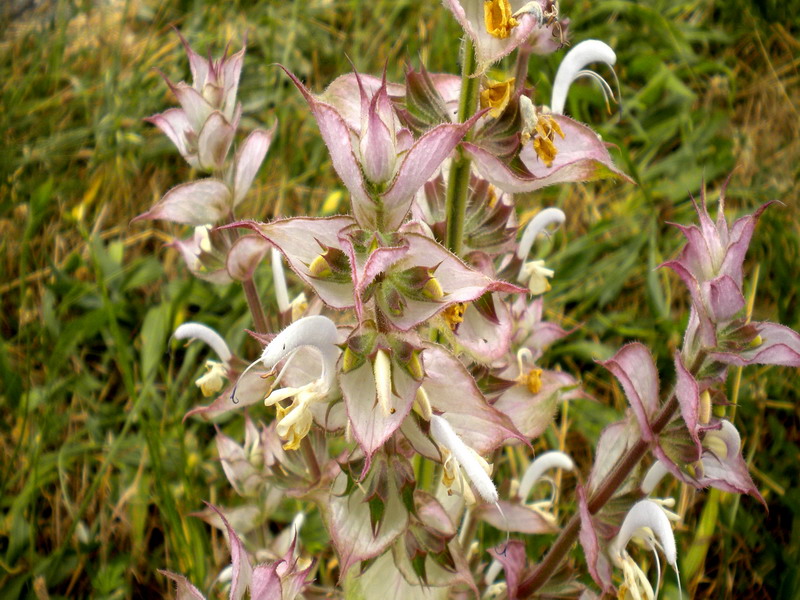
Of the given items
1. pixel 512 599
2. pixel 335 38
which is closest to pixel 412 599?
pixel 512 599

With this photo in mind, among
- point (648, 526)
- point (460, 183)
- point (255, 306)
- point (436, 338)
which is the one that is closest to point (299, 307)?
point (255, 306)

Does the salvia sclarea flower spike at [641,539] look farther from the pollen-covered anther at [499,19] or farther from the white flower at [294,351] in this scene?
the pollen-covered anther at [499,19]

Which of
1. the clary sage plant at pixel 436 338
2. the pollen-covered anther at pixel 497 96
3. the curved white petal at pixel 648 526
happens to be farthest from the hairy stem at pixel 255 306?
the curved white petal at pixel 648 526

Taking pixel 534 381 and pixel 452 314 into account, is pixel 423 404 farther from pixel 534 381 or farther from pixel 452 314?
pixel 534 381

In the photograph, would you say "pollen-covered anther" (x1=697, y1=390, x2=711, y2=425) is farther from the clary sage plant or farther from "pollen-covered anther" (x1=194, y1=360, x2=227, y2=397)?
"pollen-covered anther" (x1=194, y1=360, x2=227, y2=397)

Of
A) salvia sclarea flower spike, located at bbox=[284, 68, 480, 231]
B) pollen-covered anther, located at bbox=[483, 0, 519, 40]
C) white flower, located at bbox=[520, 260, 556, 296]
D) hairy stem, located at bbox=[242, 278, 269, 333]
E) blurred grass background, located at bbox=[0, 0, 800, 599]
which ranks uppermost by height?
pollen-covered anther, located at bbox=[483, 0, 519, 40]

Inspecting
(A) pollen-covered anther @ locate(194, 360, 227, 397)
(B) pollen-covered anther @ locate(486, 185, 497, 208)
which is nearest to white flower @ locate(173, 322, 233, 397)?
(A) pollen-covered anther @ locate(194, 360, 227, 397)
